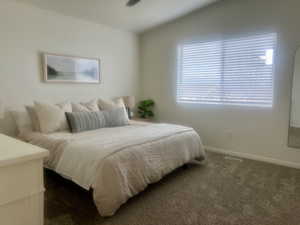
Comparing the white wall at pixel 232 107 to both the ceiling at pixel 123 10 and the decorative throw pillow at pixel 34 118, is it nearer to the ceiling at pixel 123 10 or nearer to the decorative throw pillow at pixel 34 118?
the ceiling at pixel 123 10

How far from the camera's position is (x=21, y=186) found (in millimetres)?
904

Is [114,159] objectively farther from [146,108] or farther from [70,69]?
[146,108]

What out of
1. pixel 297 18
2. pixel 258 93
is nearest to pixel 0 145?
pixel 258 93

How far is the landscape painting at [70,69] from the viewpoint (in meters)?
3.38

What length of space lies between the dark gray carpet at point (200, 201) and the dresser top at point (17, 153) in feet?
3.85

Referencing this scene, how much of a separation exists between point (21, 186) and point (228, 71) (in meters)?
3.59

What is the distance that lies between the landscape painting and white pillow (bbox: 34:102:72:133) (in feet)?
2.01

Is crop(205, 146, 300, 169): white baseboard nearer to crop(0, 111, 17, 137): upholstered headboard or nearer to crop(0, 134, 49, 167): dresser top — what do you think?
crop(0, 111, 17, 137): upholstered headboard

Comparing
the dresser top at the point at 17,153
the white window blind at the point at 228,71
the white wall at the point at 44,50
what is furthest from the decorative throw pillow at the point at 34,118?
the white window blind at the point at 228,71

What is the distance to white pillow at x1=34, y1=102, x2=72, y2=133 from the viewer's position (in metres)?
2.88

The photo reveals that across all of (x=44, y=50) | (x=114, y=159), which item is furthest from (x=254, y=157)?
(x=44, y=50)

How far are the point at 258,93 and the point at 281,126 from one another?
0.61 m

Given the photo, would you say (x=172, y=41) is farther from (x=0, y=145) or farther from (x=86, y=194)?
(x=0, y=145)

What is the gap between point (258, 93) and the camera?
3512 millimetres
